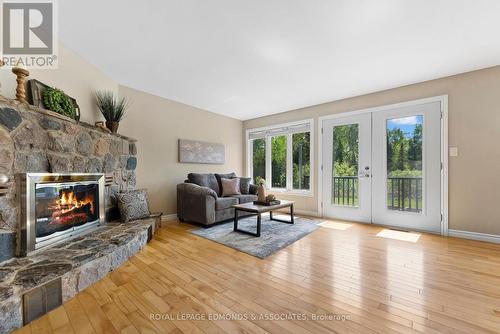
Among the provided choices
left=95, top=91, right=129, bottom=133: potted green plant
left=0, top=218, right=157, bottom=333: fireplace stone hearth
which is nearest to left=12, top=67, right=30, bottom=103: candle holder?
left=95, top=91, right=129, bottom=133: potted green plant

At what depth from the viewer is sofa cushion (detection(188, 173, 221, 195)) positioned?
400 centimetres

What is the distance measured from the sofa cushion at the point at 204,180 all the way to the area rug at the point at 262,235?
856 mm

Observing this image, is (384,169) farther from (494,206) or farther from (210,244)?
(210,244)

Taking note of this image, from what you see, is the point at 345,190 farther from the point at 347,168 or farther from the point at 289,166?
the point at 289,166

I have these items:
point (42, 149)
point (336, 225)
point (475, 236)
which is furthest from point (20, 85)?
point (475, 236)

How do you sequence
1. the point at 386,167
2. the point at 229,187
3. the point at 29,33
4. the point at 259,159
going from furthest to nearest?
1. the point at 259,159
2. the point at 229,187
3. the point at 386,167
4. the point at 29,33

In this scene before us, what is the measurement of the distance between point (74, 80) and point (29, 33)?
1.81 feet

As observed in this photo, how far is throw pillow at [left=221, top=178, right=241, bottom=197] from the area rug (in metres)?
0.60

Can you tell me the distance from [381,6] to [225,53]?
1.59m

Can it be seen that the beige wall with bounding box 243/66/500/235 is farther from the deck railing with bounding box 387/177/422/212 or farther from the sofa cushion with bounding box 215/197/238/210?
the sofa cushion with bounding box 215/197/238/210

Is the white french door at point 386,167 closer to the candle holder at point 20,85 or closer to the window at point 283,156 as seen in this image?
the window at point 283,156

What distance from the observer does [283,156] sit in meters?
5.09

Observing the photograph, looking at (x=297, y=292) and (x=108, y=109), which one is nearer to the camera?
(x=297, y=292)

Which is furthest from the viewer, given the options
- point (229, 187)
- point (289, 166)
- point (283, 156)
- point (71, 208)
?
point (283, 156)
